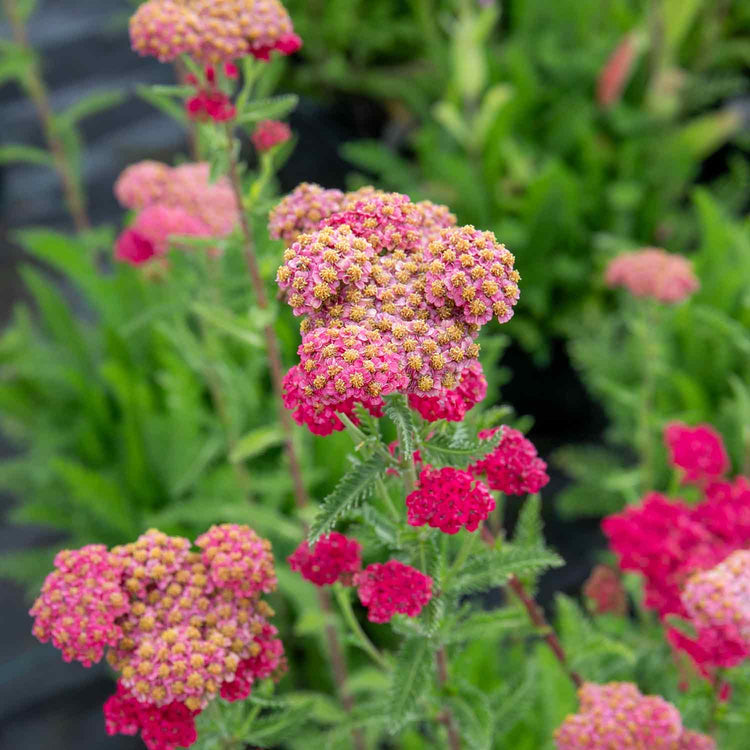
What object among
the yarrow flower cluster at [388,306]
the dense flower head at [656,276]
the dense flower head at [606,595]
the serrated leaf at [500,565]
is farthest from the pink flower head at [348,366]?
the dense flower head at [656,276]

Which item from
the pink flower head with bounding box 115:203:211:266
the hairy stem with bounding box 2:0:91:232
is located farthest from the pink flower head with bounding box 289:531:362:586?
the hairy stem with bounding box 2:0:91:232

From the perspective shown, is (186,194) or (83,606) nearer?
(83,606)

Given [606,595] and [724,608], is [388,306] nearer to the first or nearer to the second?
[724,608]

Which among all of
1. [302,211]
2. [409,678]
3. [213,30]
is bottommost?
[409,678]

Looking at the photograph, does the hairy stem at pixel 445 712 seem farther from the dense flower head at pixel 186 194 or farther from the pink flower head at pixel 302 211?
the dense flower head at pixel 186 194

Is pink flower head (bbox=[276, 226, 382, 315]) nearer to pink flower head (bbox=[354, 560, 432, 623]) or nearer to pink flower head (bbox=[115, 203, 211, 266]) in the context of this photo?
pink flower head (bbox=[354, 560, 432, 623])

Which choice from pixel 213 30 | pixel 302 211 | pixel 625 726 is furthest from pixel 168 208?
pixel 625 726

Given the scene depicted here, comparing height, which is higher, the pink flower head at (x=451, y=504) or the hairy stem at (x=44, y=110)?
the pink flower head at (x=451, y=504)
